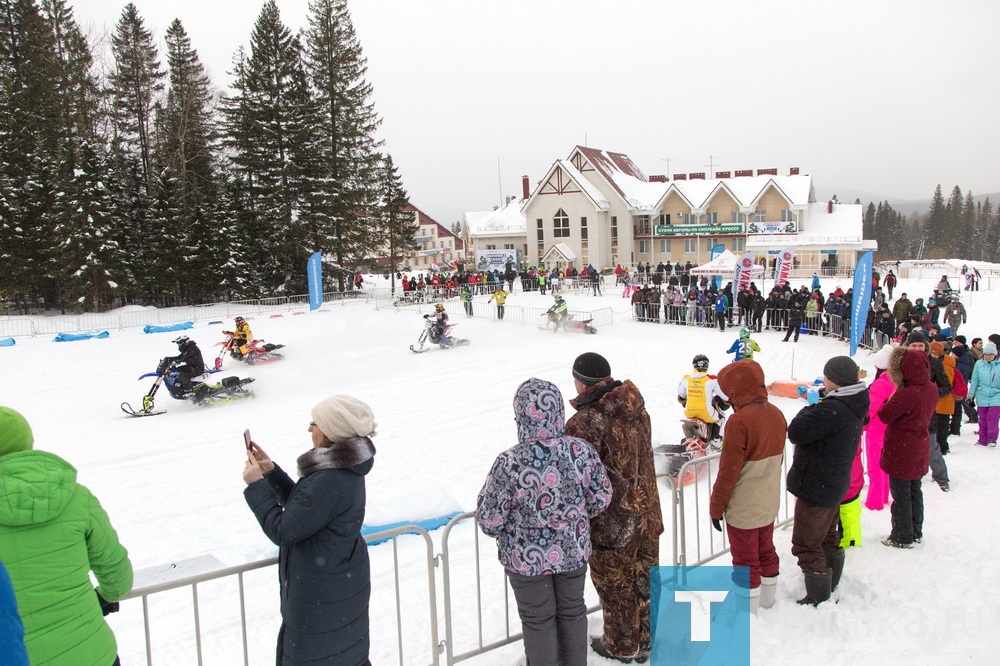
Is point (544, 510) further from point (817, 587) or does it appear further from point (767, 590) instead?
point (817, 587)

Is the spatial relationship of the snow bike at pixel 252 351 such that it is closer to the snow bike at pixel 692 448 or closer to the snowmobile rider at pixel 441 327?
the snowmobile rider at pixel 441 327

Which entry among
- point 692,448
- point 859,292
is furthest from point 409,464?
point 859,292

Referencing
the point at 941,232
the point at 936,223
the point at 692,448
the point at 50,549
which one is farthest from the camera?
the point at 936,223

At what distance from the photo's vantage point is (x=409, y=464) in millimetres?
9797

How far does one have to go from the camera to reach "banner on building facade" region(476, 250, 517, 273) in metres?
46.2

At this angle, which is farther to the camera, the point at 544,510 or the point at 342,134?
the point at 342,134

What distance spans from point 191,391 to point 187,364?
64 cm

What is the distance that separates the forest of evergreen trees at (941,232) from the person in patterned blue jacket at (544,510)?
104 meters

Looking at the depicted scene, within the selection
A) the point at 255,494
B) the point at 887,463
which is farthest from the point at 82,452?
the point at 887,463

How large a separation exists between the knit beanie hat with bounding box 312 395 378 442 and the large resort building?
4755 cm

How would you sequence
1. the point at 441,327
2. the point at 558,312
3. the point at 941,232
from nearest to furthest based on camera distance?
1. the point at 441,327
2. the point at 558,312
3. the point at 941,232

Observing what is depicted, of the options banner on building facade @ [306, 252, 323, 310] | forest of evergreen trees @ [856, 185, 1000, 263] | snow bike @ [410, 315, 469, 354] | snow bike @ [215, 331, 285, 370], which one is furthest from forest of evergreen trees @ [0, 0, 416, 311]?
forest of evergreen trees @ [856, 185, 1000, 263]

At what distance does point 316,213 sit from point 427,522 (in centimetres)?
3431

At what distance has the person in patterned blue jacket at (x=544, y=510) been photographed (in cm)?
329
